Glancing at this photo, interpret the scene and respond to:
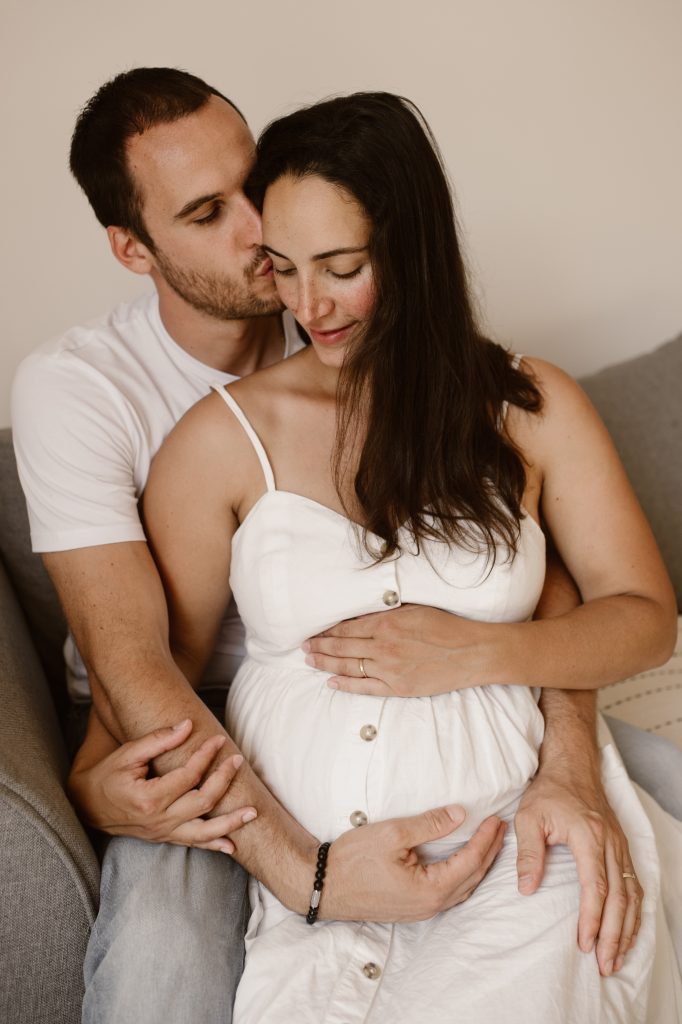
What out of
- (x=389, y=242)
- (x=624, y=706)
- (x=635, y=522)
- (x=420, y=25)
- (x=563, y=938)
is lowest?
(x=624, y=706)

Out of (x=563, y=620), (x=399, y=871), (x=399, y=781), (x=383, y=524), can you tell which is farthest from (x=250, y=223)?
(x=399, y=871)

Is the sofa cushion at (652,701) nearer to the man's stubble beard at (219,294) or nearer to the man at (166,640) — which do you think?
the man at (166,640)

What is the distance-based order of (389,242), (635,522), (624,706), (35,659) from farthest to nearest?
(624,706), (35,659), (635,522), (389,242)

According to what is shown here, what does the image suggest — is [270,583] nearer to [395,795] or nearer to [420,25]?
[395,795]

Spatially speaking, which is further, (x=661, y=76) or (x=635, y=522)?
(x=661, y=76)

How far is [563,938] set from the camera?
1.17m

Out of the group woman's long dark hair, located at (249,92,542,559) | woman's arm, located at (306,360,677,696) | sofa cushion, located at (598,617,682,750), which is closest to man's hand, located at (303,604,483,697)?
woman's arm, located at (306,360,677,696)


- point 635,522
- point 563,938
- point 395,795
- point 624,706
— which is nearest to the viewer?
point 563,938

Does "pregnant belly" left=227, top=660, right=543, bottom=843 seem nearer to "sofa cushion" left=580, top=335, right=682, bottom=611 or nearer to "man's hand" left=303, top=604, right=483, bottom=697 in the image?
"man's hand" left=303, top=604, right=483, bottom=697

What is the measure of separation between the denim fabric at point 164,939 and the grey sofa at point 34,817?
5cm

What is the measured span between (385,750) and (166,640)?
0.37 metres

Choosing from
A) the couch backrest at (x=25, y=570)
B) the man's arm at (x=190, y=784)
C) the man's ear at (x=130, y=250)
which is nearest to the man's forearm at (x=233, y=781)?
the man's arm at (x=190, y=784)

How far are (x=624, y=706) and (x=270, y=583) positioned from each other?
85cm

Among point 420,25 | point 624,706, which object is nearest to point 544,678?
point 624,706
